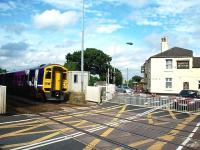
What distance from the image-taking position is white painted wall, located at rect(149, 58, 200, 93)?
5084 cm

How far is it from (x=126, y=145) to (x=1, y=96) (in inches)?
416

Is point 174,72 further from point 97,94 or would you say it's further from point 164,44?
point 97,94

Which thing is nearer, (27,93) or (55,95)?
(55,95)

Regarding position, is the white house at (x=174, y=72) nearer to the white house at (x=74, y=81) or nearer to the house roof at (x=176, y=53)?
the house roof at (x=176, y=53)

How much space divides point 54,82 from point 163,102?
9340 millimetres

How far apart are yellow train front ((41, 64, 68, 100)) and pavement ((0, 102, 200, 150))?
10749 millimetres

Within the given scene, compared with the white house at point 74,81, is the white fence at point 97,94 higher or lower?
lower

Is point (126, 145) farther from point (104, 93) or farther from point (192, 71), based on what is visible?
point (192, 71)

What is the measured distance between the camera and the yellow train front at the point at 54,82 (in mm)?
30141

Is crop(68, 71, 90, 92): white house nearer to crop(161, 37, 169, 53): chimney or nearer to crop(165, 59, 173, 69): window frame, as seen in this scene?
crop(165, 59, 173, 69): window frame

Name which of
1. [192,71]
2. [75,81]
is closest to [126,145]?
[75,81]

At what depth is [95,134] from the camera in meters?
14.1

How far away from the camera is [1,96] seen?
20.4 m

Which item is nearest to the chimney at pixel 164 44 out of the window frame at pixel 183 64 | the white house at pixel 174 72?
the white house at pixel 174 72
